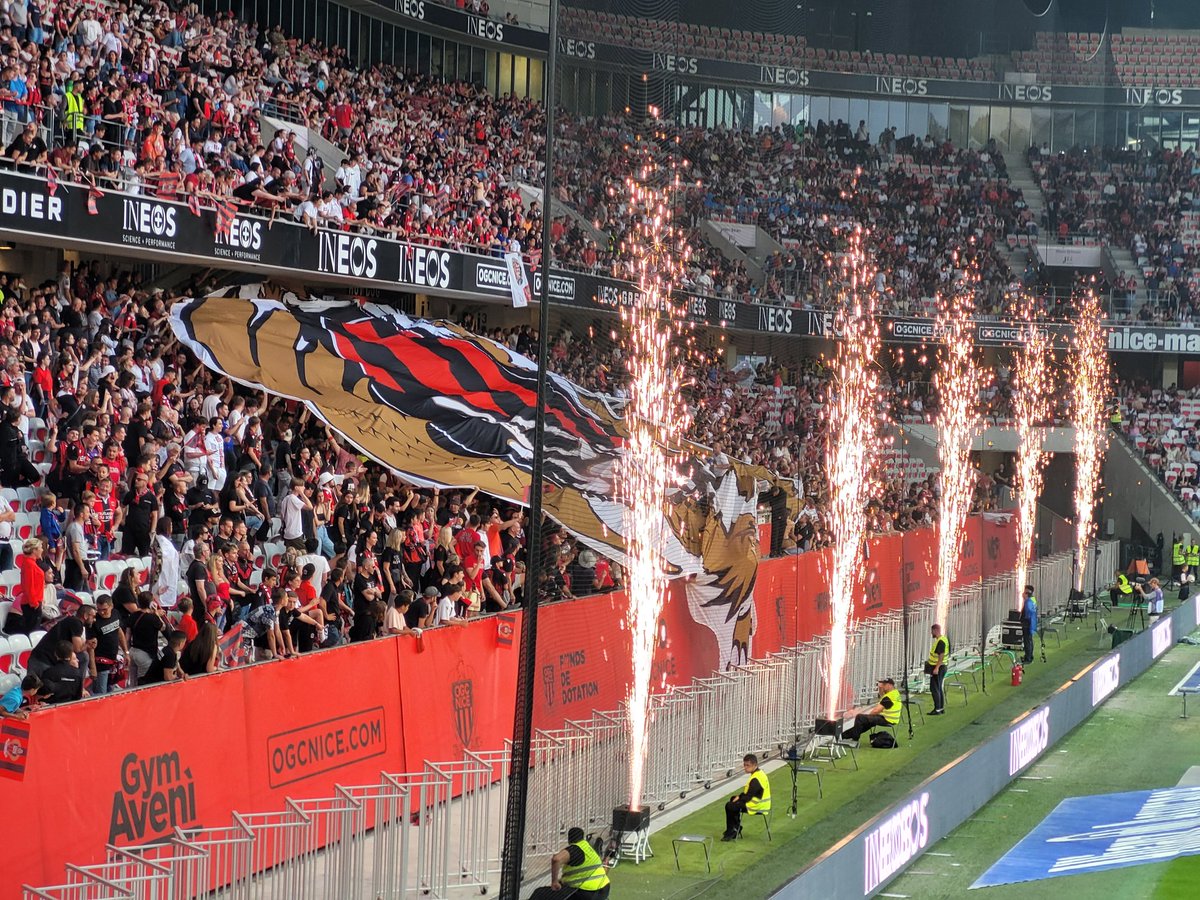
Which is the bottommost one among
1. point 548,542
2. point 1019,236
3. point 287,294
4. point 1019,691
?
point 1019,691

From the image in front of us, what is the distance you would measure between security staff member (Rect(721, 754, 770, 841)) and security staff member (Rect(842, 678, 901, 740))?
5188 millimetres

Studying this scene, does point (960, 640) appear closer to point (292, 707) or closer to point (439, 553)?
point (439, 553)

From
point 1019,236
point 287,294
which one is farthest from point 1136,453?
point 287,294

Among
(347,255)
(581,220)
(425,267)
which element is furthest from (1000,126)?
(581,220)

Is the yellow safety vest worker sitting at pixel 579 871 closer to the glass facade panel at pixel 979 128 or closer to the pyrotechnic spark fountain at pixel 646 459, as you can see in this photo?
the pyrotechnic spark fountain at pixel 646 459

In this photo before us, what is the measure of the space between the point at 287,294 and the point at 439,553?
573 centimetres

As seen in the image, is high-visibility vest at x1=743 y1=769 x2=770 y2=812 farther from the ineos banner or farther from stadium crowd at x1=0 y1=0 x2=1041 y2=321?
stadium crowd at x1=0 y1=0 x2=1041 y2=321

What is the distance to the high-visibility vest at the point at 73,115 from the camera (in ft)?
60.8

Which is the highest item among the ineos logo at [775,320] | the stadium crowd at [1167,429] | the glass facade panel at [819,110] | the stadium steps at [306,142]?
the glass facade panel at [819,110]

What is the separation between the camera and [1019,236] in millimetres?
51250

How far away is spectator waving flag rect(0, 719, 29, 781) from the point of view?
32.3 feet

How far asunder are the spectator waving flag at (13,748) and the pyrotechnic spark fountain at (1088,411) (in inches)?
1223

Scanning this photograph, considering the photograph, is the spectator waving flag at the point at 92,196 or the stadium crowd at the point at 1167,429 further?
the stadium crowd at the point at 1167,429

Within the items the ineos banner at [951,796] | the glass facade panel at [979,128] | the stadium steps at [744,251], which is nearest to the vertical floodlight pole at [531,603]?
the ineos banner at [951,796]
